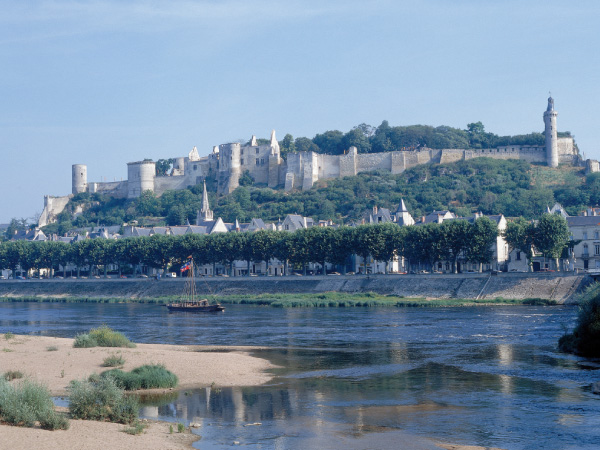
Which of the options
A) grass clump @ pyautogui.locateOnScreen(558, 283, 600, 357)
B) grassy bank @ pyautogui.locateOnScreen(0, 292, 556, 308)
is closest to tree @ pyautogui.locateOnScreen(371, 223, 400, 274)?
grassy bank @ pyautogui.locateOnScreen(0, 292, 556, 308)

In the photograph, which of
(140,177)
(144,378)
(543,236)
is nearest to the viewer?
(144,378)

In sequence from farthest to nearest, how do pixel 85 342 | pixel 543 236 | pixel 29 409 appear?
pixel 543 236, pixel 85 342, pixel 29 409

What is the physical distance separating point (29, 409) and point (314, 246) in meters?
56.4

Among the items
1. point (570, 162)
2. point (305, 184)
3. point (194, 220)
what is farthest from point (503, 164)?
point (194, 220)

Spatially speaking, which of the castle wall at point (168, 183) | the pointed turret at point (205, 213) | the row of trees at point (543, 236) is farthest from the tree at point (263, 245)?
the castle wall at point (168, 183)

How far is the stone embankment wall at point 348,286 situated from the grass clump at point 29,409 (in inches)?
1754

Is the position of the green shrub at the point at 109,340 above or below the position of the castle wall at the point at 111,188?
below

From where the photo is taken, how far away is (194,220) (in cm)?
11894

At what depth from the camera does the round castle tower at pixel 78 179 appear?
145 meters

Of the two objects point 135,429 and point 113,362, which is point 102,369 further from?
point 135,429

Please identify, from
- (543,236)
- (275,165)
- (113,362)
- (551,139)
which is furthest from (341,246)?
(275,165)

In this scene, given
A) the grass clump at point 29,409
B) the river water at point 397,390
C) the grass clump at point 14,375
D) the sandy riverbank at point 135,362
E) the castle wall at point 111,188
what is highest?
the castle wall at point 111,188

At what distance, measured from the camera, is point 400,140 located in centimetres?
13712

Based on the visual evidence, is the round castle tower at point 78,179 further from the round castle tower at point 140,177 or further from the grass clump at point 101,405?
the grass clump at point 101,405
